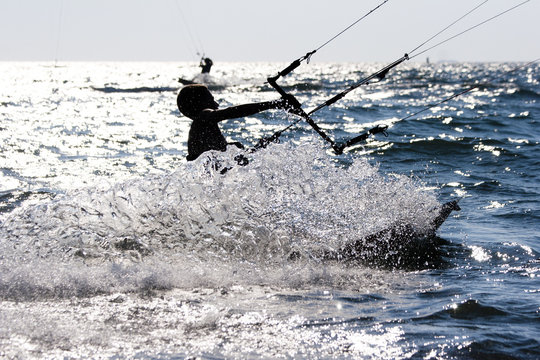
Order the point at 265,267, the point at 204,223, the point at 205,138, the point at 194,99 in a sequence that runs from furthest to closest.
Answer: the point at 205,138 < the point at 194,99 < the point at 204,223 < the point at 265,267

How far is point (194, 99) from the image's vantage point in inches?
260

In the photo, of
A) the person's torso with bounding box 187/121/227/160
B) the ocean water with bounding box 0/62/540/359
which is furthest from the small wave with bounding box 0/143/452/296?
the person's torso with bounding box 187/121/227/160

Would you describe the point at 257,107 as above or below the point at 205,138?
below

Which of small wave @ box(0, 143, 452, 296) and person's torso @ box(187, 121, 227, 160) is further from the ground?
person's torso @ box(187, 121, 227, 160)

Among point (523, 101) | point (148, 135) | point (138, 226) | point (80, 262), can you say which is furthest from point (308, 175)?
point (523, 101)

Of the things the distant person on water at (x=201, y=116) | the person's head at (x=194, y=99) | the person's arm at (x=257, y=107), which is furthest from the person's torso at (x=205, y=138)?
the person's arm at (x=257, y=107)

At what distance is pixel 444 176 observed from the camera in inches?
474

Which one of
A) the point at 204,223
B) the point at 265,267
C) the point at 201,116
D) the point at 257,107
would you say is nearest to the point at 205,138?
the point at 201,116

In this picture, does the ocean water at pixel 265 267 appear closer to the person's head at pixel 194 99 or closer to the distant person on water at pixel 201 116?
the distant person on water at pixel 201 116

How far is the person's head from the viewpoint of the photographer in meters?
6.59

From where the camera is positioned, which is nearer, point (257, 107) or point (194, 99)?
point (257, 107)

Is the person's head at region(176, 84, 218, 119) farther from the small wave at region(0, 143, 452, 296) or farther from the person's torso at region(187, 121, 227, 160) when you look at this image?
the small wave at region(0, 143, 452, 296)

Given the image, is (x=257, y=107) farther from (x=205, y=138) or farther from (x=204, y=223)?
(x=204, y=223)

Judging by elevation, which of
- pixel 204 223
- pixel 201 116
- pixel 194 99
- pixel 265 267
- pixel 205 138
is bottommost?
pixel 265 267
